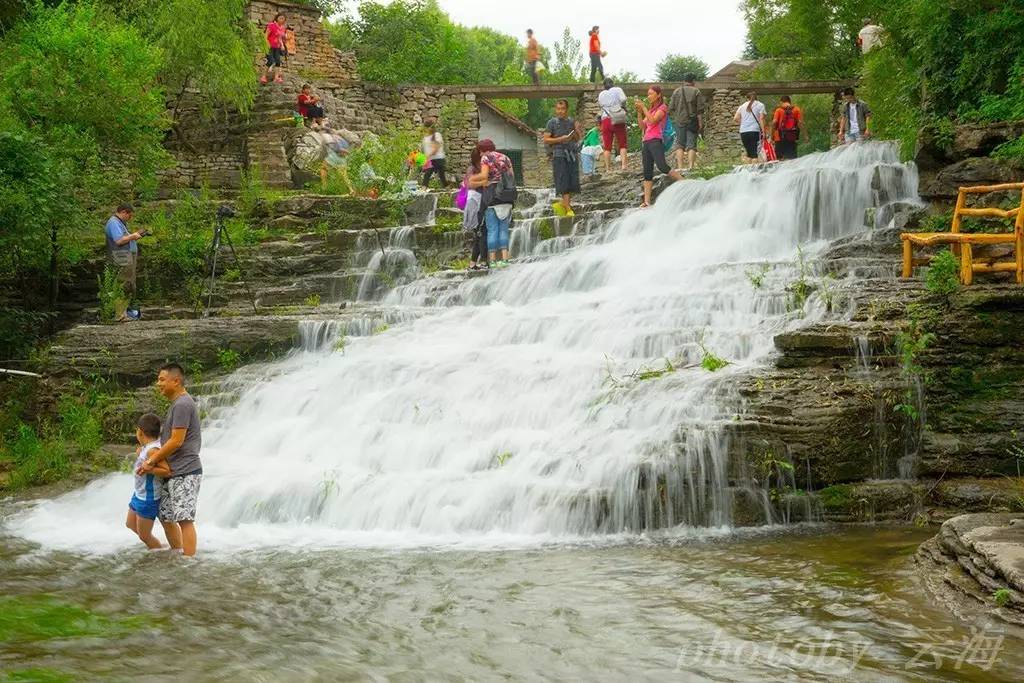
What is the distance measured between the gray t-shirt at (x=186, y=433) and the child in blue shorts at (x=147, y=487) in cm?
8

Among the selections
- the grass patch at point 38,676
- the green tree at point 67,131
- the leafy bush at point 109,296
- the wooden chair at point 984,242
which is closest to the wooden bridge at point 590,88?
the green tree at point 67,131

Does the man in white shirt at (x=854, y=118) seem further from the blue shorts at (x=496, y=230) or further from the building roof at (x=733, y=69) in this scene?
the building roof at (x=733, y=69)

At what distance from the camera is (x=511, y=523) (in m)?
8.96

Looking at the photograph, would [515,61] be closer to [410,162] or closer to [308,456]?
[410,162]

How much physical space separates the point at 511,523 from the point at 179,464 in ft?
8.78

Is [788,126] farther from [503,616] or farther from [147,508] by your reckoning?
[503,616]

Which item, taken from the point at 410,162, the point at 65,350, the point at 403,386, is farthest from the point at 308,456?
the point at 410,162

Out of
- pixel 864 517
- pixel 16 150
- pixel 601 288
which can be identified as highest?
pixel 16 150

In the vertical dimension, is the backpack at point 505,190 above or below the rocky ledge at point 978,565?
above

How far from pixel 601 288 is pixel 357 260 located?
172 inches

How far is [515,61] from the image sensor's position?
63625 mm

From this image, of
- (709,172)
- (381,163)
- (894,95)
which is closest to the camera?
(894,95)

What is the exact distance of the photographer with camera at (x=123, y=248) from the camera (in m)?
15.2

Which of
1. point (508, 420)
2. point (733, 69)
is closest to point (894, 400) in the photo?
point (508, 420)
